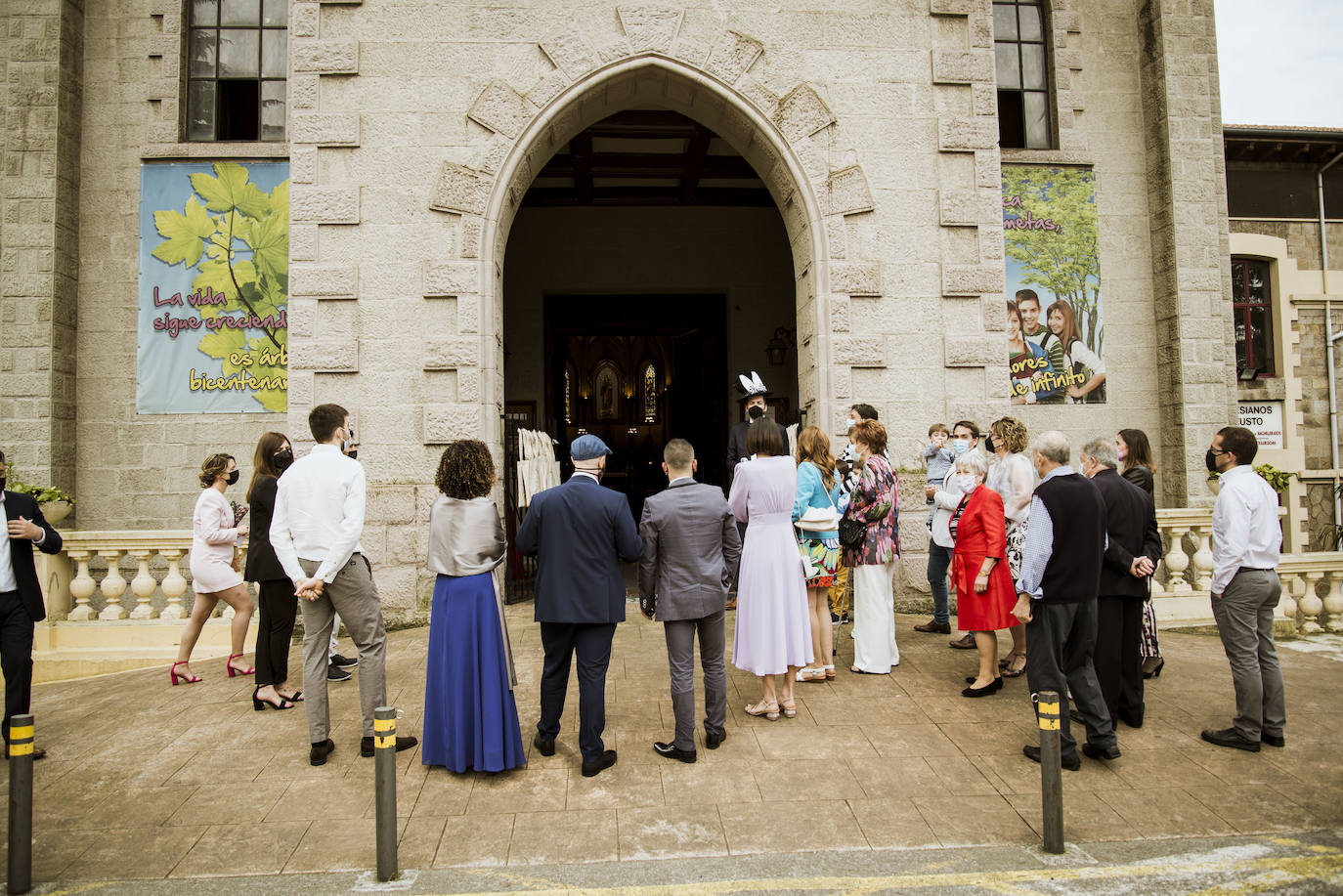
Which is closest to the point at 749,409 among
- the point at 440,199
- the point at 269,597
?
the point at 440,199

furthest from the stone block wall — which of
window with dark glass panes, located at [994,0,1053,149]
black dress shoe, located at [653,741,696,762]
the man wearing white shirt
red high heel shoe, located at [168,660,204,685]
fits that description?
window with dark glass panes, located at [994,0,1053,149]

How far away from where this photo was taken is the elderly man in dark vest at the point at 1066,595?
14.9 feet

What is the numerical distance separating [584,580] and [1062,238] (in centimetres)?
829

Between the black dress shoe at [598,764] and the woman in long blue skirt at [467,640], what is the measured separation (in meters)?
0.38

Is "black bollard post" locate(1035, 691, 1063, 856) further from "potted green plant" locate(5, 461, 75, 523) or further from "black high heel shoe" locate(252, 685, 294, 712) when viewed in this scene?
"potted green plant" locate(5, 461, 75, 523)

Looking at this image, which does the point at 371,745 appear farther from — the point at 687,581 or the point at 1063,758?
the point at 1063,758

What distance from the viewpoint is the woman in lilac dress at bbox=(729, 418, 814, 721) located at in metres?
5.07

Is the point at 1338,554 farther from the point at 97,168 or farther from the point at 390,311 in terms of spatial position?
the point at 97,168

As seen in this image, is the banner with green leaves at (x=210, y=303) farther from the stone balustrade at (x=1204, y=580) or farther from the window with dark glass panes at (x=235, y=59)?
the stone balustrade at (x=1204, y=580)

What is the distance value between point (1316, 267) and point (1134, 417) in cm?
625

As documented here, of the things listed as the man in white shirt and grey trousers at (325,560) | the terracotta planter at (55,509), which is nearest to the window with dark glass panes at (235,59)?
the terracotta planter at (55,509)

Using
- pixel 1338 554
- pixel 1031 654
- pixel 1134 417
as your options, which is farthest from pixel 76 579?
pixel 1338 554

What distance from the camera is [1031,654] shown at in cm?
468

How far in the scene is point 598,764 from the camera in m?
4.46
